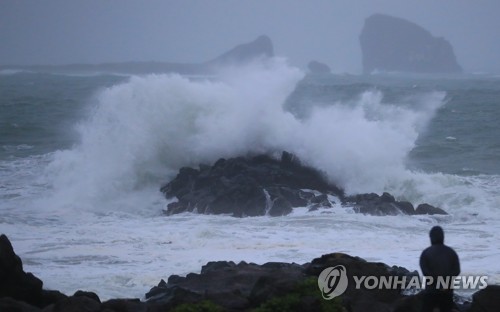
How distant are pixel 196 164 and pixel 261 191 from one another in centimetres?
429

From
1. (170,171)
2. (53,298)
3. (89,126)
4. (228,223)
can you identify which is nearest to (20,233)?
(228,223)

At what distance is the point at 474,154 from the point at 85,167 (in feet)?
49.4

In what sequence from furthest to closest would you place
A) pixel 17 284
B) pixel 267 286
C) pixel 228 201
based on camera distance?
pixel 228 201 → pixel 17 284 → pixel 267 286

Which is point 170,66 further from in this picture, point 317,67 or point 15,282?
point 15,282

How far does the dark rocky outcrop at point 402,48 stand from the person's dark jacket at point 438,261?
441ft

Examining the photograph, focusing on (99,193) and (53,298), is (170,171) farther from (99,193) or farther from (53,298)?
(53,298)

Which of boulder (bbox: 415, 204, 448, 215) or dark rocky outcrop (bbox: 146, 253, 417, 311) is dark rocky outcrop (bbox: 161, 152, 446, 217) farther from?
dark rocky outcrop (bbox: 146, 253, 417, 311)

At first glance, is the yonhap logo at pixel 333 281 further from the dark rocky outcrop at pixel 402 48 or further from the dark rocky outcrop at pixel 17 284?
the dark rocky outcrop at pixel 402 48

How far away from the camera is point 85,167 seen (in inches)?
865

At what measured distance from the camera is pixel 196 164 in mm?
21453

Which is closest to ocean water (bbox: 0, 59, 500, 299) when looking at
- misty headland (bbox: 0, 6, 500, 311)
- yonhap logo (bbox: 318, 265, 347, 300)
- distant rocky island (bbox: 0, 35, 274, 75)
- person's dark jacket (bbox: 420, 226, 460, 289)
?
misty headland (bbox: 0, 6, 500, 311)

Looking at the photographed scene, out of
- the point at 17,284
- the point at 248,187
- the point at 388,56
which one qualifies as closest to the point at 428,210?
the point at 248,187

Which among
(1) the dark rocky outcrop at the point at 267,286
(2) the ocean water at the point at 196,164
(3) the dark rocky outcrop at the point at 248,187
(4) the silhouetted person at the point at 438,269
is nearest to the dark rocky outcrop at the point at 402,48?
(2) the ocean water at the point at 196,164

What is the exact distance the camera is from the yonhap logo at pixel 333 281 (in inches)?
358
